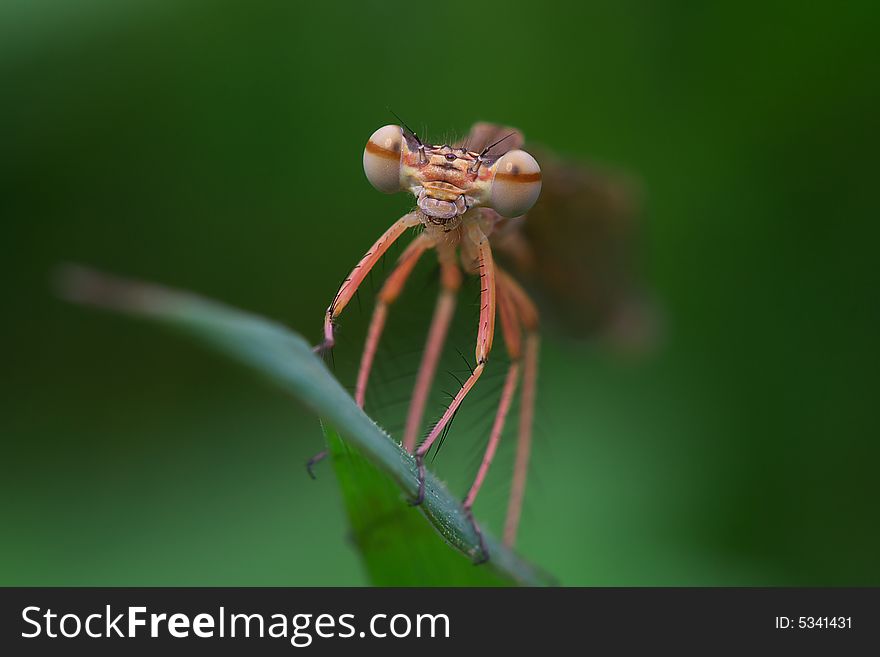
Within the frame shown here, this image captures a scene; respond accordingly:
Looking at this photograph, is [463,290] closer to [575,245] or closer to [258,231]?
[575,245]

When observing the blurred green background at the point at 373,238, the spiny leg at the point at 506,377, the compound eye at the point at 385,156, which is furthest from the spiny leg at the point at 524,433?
the compound eye at the point at 385,156

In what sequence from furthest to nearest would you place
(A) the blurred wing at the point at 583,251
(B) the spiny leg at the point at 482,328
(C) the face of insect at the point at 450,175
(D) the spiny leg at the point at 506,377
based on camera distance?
(A) the blurred wing at the point at 583,251 < (D) the spiny leg at the point at 506,377 < (C) the face of insect at the point at 450,175 < (B) the spiny leg at the point at 482,328

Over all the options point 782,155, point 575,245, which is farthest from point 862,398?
point 575,245

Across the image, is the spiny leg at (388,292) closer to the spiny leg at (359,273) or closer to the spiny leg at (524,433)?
the spiny leg at (359,273)

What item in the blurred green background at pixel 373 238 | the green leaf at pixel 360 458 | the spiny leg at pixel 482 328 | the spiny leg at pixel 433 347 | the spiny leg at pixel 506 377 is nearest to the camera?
the green leaf at pixel 360 458

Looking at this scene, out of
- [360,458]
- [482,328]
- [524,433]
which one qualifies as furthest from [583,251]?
[360,458]

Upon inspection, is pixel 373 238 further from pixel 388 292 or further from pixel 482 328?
pixel 482 328
